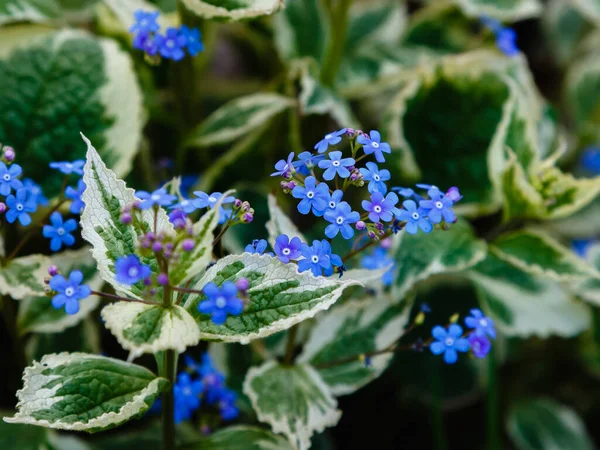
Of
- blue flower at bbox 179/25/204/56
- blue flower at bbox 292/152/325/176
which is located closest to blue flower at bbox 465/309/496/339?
blue flower at bbox 292/152/325/176

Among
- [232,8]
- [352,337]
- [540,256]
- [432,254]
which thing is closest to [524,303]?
[540,256]

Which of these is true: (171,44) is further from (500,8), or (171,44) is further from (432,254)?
(500,8)

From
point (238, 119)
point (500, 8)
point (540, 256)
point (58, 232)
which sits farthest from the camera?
point (500, 8)

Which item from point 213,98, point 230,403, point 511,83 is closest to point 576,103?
point 511,83

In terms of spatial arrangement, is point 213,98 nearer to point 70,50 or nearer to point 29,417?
point 70,50

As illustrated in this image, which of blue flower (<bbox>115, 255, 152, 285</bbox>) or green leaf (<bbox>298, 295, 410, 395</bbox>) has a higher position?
green leaf (<bbox>298, 295, 410, 395</bbox>)

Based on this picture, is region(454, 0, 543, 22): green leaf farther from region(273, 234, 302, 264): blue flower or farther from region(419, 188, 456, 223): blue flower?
region(273, 234, 302, 264): blue flower

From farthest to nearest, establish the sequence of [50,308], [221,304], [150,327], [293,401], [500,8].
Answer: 1. [500,8]
2. [50,308]
3. [293,401]
4. [150,327]
5. [221,304]
